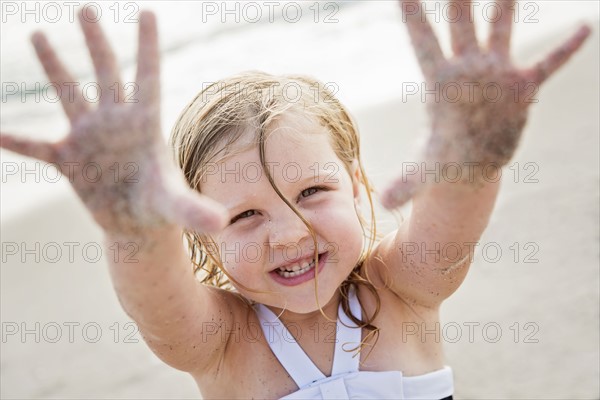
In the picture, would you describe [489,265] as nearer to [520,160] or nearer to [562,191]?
[562,191]

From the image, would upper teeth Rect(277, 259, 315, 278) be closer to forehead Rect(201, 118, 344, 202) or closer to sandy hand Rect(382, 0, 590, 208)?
forehead Rect(201, 118, 344, 202)

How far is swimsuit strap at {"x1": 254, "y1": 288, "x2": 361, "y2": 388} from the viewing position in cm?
232

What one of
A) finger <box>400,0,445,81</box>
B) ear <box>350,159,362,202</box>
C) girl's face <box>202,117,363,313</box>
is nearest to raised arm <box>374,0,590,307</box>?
finger <box>400,0,445,81</box>

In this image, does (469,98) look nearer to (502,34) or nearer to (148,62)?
→ (502,34)

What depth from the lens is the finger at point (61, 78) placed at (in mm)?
1491

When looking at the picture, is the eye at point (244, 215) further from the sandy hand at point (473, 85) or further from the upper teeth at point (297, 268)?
the sandy hand at point (473, 85)

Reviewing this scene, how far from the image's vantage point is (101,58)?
59.2 inches

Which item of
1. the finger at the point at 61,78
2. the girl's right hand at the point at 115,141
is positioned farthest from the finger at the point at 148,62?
the finger at the point at 61,78

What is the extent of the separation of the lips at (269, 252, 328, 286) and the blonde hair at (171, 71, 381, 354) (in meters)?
0.09

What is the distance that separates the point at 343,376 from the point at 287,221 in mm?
511

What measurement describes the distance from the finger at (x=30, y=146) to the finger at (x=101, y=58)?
0.13 meters

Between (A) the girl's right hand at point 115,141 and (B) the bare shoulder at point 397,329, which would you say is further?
(B) the bare shoulder at point 397,329

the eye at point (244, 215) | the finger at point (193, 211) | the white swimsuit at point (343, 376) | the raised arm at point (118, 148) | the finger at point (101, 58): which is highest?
the finger at point (101, 58)

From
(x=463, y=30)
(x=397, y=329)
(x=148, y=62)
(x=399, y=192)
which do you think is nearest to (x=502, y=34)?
(x=463, y=30)
